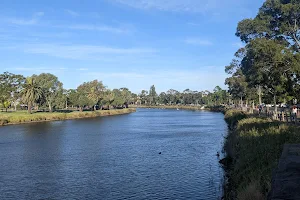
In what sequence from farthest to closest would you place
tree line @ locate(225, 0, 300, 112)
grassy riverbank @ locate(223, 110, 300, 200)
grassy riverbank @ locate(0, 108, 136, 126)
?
grassy riverbank @ locate(0, 108, 136, 126) < tree line @ locate(225, 0, 300, 112) < grassy riverbank @ locate(223, 110, 300, 200)

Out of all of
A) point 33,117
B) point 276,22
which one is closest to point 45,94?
point 33,117

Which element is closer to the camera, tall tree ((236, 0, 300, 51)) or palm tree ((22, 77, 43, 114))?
tall tree ((236, 0, 300, 51))

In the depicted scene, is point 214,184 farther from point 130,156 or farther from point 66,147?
point 66,147

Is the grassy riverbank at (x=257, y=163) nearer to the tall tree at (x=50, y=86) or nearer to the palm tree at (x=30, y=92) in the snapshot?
the palm tree at (x=30, y=92)

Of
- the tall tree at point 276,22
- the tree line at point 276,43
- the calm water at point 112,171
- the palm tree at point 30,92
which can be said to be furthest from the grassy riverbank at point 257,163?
the palm tree at point 30,92

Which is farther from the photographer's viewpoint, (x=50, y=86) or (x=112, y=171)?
(x=50, y=86)

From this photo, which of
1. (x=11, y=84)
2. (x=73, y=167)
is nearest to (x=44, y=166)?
(x=73, y=167)

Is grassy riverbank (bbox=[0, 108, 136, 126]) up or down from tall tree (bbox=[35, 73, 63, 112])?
down

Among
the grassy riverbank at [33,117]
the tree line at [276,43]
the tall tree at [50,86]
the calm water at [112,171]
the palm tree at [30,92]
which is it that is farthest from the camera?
the tall tree at [50,86]

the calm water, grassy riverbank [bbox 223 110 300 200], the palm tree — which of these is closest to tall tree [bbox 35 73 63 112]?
the palm tree

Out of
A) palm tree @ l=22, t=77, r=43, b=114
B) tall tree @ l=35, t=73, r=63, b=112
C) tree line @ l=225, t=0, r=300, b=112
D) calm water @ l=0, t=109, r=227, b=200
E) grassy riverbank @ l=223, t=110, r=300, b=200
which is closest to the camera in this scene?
grassy riverbank @ l=223, t=110, r=300, b=200

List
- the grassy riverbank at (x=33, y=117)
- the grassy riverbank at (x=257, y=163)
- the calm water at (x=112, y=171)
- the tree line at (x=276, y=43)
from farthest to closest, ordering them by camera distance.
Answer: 1. the grassy riverbank at (x=33, y=117)
2. the tree line at (x=276, y=43)
3. the calm water at (x=112, y=171)
4. the grassy riverbank at (x=257, y=163)

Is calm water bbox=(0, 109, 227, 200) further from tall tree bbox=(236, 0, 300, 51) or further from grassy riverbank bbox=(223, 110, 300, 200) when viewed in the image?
tall tree bbox=(236, 0, 300, 51)

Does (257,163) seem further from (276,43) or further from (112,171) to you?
(276,43)
